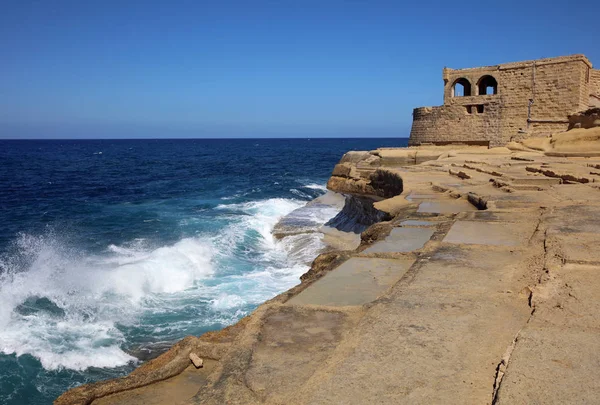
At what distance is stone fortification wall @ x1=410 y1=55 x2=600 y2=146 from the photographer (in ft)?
78.4

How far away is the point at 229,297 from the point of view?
33.7 feet

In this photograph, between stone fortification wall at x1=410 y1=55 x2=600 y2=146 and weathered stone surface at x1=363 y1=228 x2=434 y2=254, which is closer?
weathered stone surface at x1=363 y1=228 x2=434 y2=254

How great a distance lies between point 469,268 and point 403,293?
0.76 metres

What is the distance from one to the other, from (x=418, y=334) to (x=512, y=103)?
2590cm

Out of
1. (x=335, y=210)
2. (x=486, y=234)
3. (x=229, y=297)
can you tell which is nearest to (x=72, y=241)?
(x=229, y=297)

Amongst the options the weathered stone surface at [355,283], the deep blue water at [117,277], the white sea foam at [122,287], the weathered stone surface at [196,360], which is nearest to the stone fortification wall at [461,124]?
the deep blue water at [117,277]

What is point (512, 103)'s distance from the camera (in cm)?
2575

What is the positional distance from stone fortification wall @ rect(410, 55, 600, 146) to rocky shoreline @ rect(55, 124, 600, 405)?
2175cm

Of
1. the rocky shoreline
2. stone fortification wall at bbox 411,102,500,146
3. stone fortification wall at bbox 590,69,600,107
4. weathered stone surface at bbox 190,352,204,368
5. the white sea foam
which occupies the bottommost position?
the white sea foam

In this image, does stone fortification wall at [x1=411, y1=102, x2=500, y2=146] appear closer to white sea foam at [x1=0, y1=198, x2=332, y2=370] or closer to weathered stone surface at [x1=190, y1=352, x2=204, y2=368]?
white sea foam at [x1=0, y1=198, x2=332, y2=370]

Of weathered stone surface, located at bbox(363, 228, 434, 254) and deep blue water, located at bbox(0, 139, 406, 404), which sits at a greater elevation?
weathered stone surface, located at bbox(363, 228, 434, 254)

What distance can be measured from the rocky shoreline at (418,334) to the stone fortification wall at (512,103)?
2175 cm

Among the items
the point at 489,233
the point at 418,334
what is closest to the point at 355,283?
the point at 418,334

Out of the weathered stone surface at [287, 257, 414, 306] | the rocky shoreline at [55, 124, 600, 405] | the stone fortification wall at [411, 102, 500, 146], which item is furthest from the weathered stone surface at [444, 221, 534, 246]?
the stone fortification wall at [411, 102, 500, 146]
